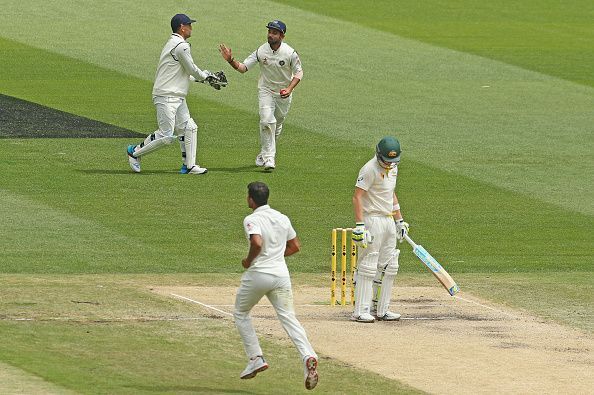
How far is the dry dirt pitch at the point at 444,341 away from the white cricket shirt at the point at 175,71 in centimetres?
624

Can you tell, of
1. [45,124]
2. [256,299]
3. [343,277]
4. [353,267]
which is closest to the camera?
[256,299]

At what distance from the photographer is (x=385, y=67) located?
3434cm

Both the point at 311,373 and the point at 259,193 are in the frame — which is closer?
the point at 311,373

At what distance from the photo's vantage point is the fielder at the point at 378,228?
15.8 m

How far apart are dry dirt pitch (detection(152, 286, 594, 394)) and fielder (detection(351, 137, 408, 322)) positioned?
10.5 inches

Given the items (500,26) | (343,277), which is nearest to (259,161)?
(343,277)

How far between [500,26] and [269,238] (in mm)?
28169

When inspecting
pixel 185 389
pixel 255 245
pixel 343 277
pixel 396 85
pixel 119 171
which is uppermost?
pixel 396 85

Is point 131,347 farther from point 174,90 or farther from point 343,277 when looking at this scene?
point 174,90

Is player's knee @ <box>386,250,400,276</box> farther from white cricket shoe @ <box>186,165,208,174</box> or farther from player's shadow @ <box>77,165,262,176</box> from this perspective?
player's shadow @ <box>77,165,262,176</box>

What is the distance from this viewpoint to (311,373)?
12633 millimetres

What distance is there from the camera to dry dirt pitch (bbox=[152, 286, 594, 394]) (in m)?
13.7

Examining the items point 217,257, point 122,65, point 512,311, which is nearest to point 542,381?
point 512,311

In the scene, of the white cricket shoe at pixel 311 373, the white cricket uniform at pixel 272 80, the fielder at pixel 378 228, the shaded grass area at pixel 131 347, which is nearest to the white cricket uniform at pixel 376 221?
the fielder at pixel 378 228
